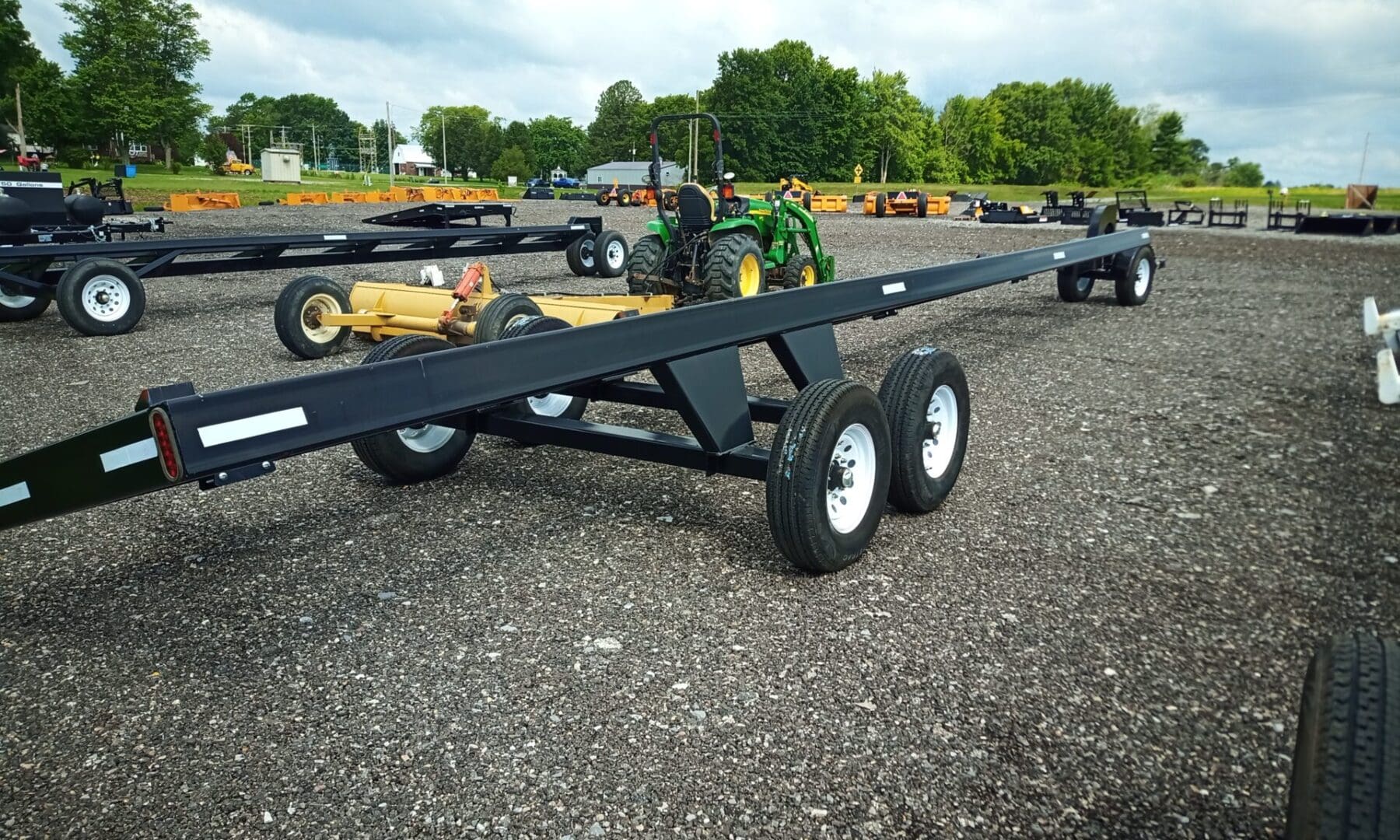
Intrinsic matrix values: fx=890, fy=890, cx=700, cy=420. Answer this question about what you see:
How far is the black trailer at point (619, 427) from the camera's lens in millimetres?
2184

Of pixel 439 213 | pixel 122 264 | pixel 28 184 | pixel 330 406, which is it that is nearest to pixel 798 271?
pixel 122 264

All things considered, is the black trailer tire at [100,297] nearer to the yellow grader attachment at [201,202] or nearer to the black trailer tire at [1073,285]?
the black trailer tire at [1073,285]

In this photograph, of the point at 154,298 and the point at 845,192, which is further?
the point at 845,192

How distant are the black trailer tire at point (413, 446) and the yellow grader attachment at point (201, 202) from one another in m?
28.9

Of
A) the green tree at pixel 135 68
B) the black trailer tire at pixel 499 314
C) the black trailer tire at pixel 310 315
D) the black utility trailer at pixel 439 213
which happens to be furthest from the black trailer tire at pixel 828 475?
the green tree at pixel 135 68

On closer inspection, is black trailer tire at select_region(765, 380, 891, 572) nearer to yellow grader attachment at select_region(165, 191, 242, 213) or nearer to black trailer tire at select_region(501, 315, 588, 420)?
black trailer tire at select_region(501, 315, 588, 420)

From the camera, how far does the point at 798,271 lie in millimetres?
9328

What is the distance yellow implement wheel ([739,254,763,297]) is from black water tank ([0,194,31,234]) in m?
8.20

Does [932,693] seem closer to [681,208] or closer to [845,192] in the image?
[681,208]

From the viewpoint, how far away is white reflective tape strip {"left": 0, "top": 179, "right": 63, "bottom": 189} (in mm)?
11820

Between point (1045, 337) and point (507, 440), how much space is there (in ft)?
18.5

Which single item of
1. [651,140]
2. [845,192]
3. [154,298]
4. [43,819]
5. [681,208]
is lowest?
[43,819]

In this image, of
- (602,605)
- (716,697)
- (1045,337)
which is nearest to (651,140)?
(1045,337)

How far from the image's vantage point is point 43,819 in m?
2.16
